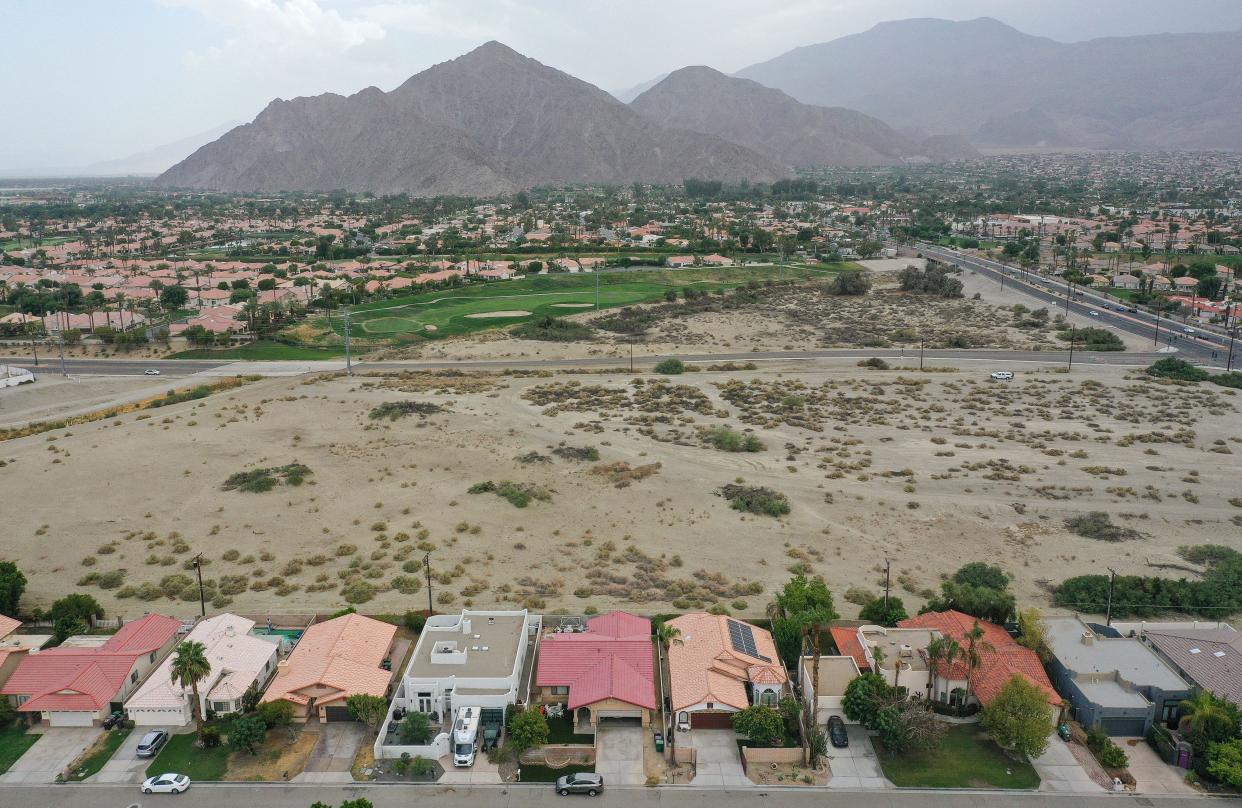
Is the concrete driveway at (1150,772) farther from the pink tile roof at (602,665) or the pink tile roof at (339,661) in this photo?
the pink tile roof at (339,661)

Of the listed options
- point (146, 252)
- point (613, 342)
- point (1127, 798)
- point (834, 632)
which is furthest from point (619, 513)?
point (146, 252)

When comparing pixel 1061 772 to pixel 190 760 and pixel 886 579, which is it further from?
pixel 190 760

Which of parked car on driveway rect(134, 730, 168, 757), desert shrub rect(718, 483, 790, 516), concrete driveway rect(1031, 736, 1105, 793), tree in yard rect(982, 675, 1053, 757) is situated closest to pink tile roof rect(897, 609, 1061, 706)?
tree in yard rect(982, 675, 1053, 757)

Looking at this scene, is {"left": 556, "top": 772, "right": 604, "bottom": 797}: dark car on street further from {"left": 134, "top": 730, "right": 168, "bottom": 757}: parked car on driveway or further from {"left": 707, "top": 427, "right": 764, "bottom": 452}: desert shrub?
{"left": 707, "top": 427, "right": 764, "bottom": 452}: desert shrub

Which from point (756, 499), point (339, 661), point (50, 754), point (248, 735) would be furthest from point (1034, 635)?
point (50, 754)

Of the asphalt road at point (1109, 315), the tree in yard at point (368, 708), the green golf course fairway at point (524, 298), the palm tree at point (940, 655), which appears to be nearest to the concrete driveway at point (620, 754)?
the tree in yard at point (368, 708)
